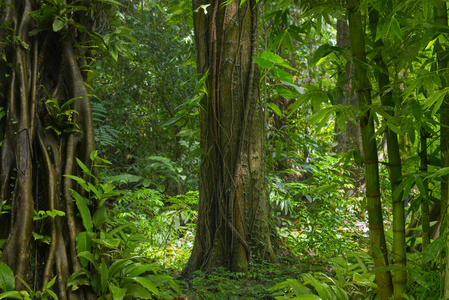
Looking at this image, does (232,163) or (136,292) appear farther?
(232,163)

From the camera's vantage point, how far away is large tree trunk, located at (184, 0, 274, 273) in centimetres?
264

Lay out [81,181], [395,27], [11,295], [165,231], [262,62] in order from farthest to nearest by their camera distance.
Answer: [165,231] < [262,62] < [81,181] < [11,295] < [395,27]

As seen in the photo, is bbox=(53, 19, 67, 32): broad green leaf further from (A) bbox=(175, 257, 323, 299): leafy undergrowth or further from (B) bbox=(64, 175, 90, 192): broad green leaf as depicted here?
(A) bbox=(175, 257, 323, 299): leafy undergrowth

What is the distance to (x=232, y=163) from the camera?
106 inches

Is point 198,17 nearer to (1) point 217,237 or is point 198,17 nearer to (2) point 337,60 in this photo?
(2) point 337,60

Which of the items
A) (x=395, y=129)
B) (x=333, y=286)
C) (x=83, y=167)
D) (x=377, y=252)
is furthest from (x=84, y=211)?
(x=395, y=129)

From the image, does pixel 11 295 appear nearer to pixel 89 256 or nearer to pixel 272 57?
pixel 89 256

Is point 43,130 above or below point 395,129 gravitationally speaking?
above

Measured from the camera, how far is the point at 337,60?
1.90 m

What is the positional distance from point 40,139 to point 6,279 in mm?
697

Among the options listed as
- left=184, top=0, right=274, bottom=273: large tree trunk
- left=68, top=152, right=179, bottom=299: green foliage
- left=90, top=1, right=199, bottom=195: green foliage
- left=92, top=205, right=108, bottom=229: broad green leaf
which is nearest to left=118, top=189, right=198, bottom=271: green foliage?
left=184, top=0, right=274, bottom=273: large tree trunk

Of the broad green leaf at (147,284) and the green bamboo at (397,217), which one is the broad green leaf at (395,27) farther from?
the broad green leaf at (147,284)

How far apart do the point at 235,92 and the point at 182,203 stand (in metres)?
1.15

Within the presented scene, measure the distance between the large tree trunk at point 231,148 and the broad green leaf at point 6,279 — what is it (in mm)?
1202
